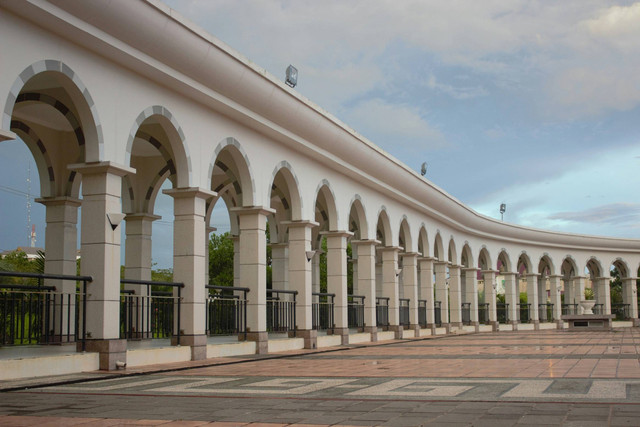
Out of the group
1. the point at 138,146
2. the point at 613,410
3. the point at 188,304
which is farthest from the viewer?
the point at 138,146

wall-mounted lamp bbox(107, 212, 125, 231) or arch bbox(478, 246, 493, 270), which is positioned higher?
arch bbox(478, 246, 493, 270)

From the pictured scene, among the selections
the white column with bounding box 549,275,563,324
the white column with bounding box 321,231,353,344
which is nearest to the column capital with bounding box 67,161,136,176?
the white column with bounding box 321,231,353,344

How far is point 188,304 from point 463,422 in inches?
329

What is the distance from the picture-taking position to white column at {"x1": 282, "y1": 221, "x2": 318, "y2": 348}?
708 inches

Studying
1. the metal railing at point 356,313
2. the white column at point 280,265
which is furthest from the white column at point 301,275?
the metal railing at point 356,313

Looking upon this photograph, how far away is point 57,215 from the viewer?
49.4ft

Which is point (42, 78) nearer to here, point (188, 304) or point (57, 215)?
point (57, 215)

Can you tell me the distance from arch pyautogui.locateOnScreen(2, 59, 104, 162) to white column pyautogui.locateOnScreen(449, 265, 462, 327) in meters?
22.1

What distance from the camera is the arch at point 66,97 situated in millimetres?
10000

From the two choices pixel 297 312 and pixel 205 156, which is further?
pixel 297 312

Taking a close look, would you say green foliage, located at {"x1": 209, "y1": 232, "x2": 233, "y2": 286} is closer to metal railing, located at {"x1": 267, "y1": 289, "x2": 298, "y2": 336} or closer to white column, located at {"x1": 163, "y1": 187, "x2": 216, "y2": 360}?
metal railing, located at {"x1": 267, "y1": 289, "x2": 298, "y2": 336}

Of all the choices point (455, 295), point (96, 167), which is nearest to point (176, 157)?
point (96, 167)

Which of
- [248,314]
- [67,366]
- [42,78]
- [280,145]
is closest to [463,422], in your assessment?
[67,366]

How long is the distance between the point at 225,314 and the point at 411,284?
37.0 ft
